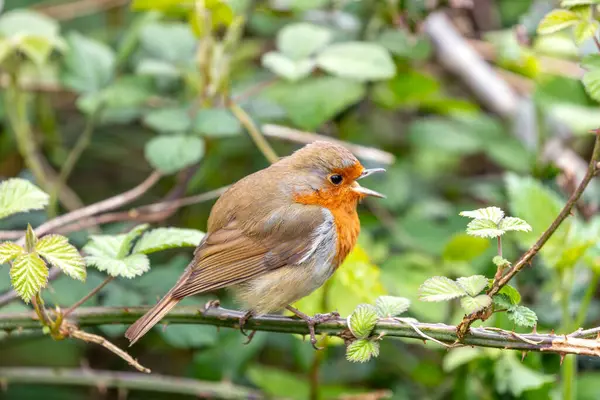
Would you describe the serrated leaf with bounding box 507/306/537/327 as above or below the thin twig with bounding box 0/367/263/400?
above

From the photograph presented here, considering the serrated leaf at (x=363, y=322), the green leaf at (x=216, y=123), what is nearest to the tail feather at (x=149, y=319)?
the serrated leaf at (x=363, y=322)

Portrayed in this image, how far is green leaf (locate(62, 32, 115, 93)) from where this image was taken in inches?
138

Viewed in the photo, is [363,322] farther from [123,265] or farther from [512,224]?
[123,265]

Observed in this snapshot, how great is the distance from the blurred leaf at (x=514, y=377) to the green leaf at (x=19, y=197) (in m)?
1.63

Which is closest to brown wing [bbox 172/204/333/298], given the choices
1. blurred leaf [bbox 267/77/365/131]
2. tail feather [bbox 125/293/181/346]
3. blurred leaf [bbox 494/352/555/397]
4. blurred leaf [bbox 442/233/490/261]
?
tail feather [bbox 125/293/181/346]

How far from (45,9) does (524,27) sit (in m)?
2.67

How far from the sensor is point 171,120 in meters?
3.16

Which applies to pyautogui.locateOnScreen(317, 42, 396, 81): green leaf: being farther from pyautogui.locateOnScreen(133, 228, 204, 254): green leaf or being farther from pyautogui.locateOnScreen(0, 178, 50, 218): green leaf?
pyautogui.locateOnScreen(0, 178, 50, 218): green leaf

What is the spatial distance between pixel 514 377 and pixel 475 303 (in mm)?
1103

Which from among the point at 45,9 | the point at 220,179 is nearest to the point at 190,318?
the point at 220,179

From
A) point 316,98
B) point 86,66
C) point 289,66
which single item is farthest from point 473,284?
point 86,66

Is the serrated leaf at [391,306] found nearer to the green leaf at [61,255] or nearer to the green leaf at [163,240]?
the green leaf at [163,240]

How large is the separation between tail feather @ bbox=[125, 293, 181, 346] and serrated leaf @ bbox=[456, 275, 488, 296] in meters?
0.92

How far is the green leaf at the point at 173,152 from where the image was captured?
2924 mm
